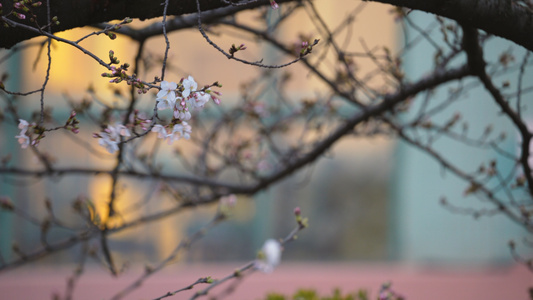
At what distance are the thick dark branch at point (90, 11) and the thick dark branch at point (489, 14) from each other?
601mm

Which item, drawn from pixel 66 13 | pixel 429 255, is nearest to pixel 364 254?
pixel 429 255

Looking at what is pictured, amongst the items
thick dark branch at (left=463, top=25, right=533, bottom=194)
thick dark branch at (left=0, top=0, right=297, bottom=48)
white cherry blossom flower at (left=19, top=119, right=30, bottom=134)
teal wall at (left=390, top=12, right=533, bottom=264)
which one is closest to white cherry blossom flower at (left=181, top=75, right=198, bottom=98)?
thick dark branch at (left=0, top=0, right=297, bottom=48)

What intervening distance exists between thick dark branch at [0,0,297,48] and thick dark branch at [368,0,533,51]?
0.60 m

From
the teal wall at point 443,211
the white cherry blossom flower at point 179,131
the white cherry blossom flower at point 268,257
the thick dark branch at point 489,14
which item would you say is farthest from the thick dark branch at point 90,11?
the teal wall at point 443,211

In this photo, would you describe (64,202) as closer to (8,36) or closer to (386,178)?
(386,178)

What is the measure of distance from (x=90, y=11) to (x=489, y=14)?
115cm

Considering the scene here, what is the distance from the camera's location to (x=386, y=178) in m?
6.07

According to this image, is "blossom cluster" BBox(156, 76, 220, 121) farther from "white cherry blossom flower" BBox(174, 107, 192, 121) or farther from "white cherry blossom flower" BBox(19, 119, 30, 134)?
"white cherry blossom flower" BBox(19, 119, 30, 134)

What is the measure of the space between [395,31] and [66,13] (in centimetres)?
536

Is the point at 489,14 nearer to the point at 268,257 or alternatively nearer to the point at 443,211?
the point at 268,257

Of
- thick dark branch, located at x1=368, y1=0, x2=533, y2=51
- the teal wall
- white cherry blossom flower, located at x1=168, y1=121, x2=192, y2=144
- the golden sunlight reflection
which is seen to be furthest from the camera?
the teal wall

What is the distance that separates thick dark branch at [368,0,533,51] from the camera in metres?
1.42

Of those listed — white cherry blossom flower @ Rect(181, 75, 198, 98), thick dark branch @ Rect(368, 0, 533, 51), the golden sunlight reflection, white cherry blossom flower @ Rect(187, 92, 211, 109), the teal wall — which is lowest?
white cherry blossom flower @ Rect(187, 92, 211, 109)

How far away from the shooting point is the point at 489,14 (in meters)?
1.45
